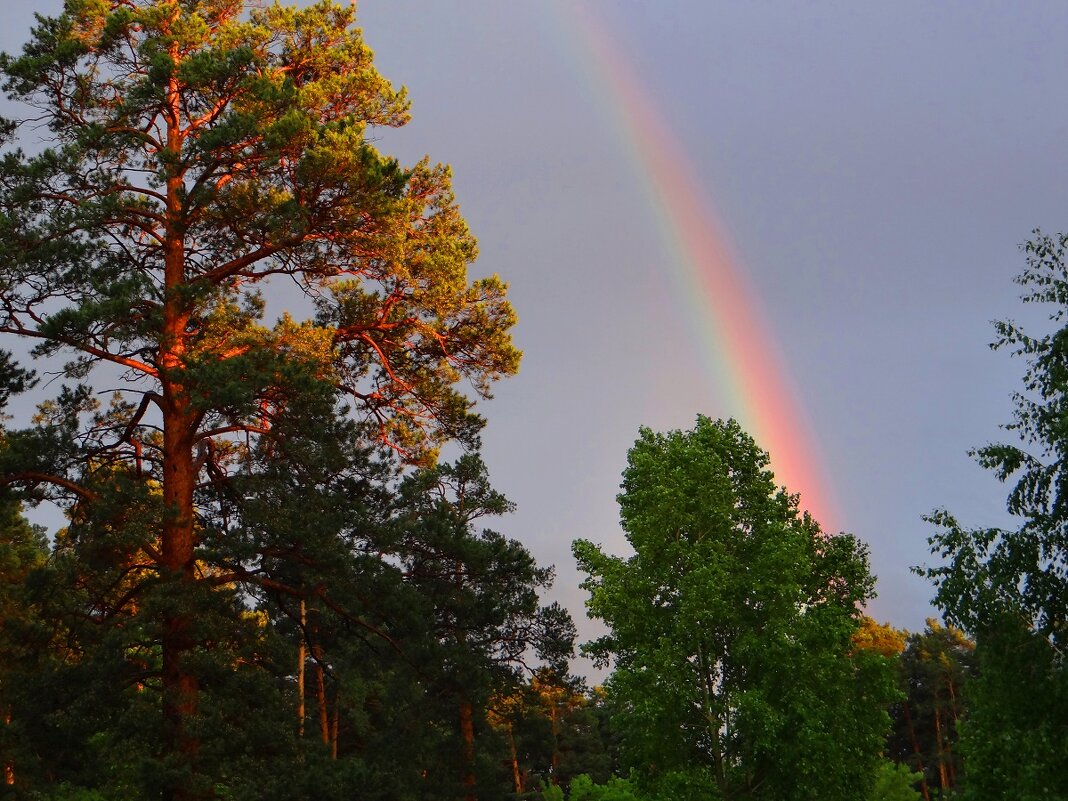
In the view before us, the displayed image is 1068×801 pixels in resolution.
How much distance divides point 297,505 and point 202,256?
5.74 metres

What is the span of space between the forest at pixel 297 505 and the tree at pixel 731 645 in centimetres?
10

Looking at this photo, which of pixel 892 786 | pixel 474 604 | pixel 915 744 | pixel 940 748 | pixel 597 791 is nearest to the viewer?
pixel 474 604

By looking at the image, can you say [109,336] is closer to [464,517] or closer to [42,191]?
[42,191]

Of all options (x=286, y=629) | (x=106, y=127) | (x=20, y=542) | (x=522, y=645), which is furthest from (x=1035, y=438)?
(x=20, y=542)

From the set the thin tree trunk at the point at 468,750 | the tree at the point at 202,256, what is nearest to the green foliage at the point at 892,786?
the thin tree trunk at the point at 468,750

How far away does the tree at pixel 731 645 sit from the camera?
80.0ft

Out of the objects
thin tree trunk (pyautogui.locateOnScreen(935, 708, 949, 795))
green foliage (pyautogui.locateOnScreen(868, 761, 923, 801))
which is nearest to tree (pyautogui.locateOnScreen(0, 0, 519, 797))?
green foliage (pyautogui.locateOnScreen(868, 761, 923, 801))

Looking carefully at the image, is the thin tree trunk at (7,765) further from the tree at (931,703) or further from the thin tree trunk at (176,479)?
the tree at (931,703)

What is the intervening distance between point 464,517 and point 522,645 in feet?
15.4

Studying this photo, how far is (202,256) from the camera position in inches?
875

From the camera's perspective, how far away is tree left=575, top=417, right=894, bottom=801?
24.4 metres

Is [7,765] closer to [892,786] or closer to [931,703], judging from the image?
[892,786]

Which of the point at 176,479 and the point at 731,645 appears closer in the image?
the point at 176,479

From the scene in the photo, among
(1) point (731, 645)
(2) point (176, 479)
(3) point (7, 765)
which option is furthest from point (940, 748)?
(2) point (176, 479)
